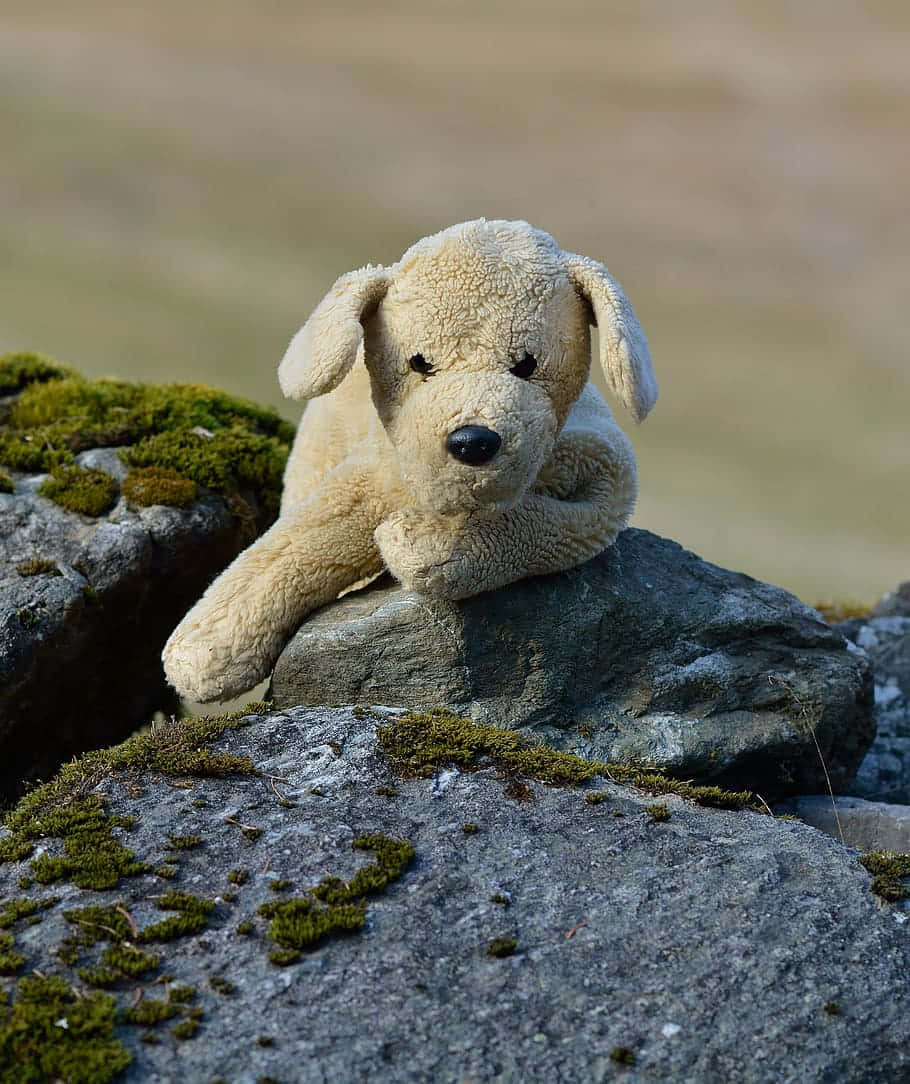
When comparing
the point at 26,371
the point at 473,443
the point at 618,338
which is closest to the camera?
the point at 473,443

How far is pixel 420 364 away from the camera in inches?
221

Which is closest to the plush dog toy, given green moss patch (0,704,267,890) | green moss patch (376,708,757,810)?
green moss patch (0,704,267,890)

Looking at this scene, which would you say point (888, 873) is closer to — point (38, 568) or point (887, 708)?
point (887, 708)

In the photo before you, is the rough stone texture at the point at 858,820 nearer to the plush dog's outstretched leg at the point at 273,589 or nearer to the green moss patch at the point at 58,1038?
the plush dog's outstretched leg at the point at 273,589

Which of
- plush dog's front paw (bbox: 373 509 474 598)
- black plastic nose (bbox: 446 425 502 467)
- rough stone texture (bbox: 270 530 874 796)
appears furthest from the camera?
rough stone texture (bbox: 270 530 874 796)

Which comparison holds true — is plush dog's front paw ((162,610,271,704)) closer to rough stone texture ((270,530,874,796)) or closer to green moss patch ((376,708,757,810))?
rough stone texture ((270,530,874,796))

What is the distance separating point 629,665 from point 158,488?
350cm

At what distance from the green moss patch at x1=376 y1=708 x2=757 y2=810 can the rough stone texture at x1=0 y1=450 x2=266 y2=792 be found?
101 inches

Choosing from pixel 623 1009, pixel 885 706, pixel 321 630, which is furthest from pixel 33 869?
pixel 885 706

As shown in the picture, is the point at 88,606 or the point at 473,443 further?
the point at 88,606

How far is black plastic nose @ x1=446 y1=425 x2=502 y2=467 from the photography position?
5.18 m

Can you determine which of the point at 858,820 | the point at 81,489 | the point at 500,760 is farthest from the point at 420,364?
the point at 858,820

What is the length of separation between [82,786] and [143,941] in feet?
4.37

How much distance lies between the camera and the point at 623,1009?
13.6 feet
